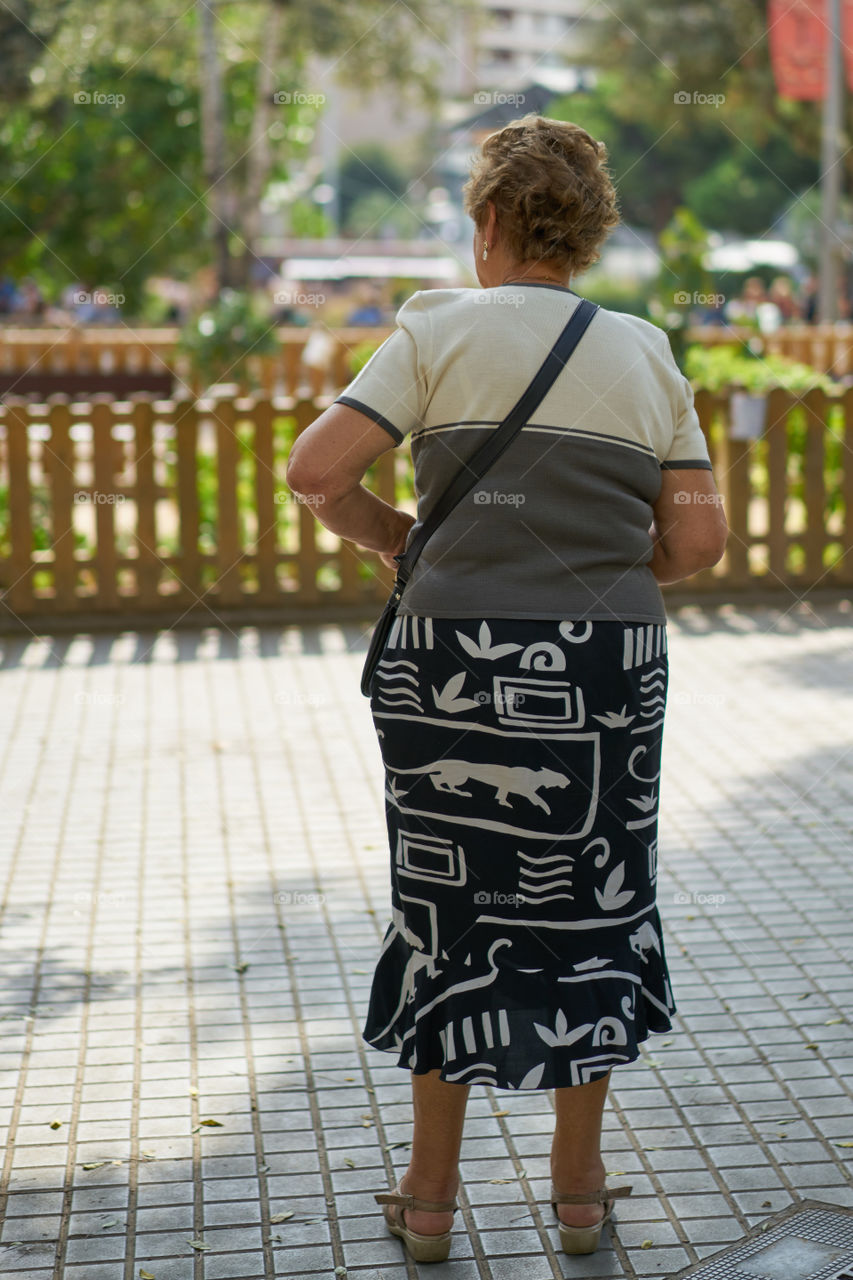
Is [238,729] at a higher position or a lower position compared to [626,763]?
lower

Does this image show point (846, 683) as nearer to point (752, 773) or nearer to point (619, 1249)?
point (752, 773)

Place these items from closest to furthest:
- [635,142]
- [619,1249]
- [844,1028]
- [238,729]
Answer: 1. [619,1249]
2. [844,1028]
3. [238,729]
4. [635,142]

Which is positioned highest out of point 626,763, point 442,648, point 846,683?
point 442,648

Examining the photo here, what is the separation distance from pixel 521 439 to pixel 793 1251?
149cm

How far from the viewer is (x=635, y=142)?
8106cm

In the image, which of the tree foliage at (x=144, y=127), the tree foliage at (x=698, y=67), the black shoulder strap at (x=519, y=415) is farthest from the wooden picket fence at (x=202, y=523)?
the tree foliage at (x=698, y=67)

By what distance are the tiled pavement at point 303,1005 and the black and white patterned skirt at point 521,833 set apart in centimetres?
44

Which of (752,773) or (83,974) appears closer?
(83,974)

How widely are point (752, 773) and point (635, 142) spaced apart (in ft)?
264

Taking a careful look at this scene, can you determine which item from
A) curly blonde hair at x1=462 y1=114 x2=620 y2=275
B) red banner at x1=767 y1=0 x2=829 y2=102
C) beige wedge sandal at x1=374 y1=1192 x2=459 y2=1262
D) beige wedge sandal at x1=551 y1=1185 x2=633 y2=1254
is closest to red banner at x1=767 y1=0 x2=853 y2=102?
red banner at x1=767 y1=0 x2=829 y2=102

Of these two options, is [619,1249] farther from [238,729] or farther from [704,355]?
[704,355]

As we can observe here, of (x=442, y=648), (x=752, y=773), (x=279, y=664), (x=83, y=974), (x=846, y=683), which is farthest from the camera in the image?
(x=279, y=664)

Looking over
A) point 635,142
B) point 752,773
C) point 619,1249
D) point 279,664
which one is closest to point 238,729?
point 279,664

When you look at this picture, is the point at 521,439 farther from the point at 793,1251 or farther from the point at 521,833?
the point at 793,1251
